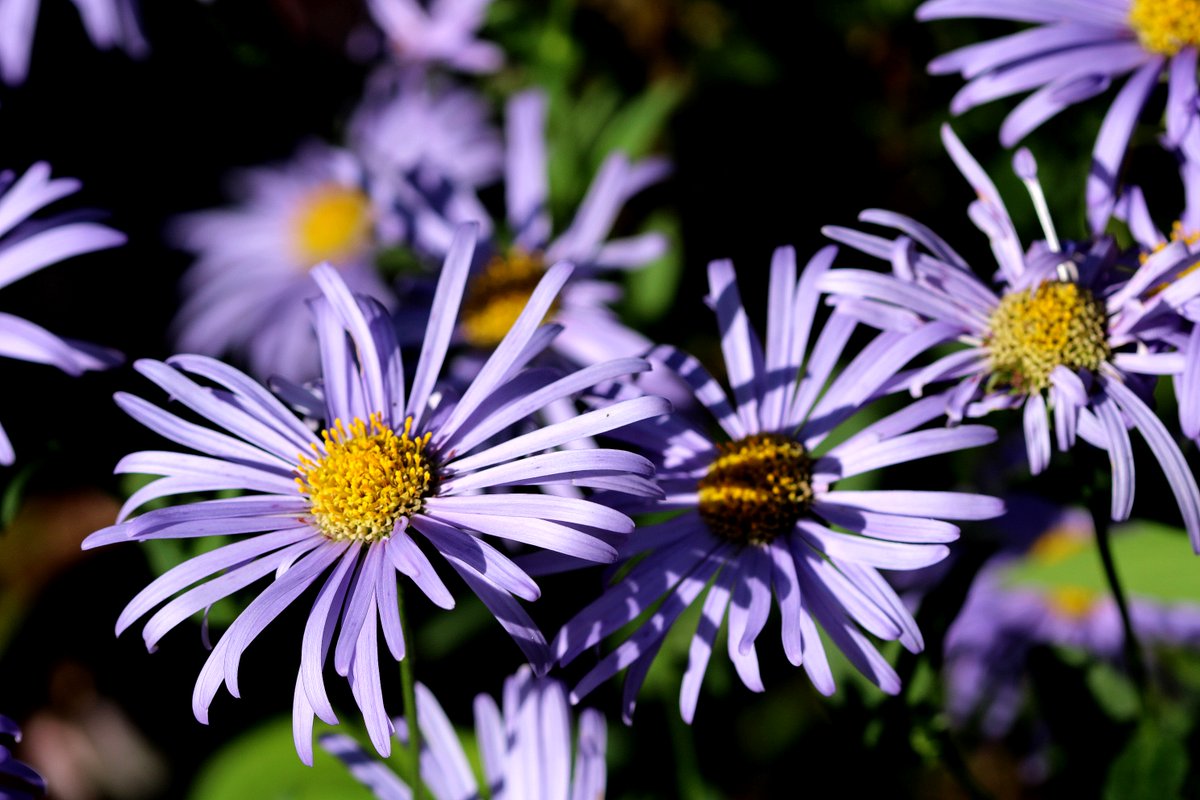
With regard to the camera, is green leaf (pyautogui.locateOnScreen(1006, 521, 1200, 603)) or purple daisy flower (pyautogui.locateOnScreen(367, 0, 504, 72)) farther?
purple daisy flower (pyautogui.locateOnScreen(367, 0, 504, 72))

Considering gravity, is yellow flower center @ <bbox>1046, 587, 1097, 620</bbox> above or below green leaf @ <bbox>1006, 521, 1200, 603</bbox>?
below

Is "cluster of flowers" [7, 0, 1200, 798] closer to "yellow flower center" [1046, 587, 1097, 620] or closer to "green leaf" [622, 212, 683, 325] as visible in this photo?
"green leaf" [622, 212, 683, 325]

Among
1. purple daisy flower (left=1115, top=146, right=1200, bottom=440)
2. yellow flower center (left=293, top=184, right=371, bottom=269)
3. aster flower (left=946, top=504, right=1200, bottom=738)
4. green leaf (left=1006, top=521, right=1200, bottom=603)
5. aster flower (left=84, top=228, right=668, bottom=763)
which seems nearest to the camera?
aster flower (left=84, top=228, right=668, bottom=763)

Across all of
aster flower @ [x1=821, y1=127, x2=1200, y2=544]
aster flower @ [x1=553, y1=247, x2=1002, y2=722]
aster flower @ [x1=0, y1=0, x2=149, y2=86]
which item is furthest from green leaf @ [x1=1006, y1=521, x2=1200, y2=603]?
aster flower @ [x1=0, y1=0, x2=149, y2=86]

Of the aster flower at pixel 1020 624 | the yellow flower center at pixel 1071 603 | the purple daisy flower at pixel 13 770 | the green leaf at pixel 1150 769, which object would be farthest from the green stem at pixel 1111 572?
the purple daisy flower at pixel 13 770

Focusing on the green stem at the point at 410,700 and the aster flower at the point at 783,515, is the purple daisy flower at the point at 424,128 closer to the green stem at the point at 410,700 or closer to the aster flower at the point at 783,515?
the aster flower at the point at 783,515

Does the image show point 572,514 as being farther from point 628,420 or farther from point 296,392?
point 296,392
